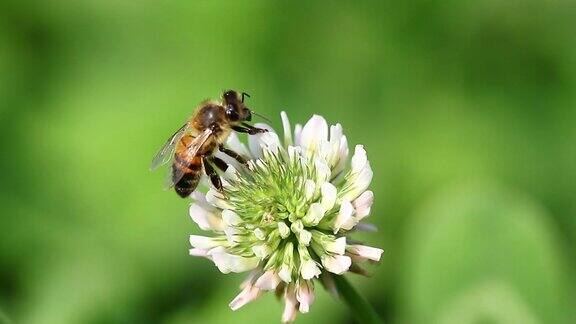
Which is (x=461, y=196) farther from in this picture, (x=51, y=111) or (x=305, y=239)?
(x=51, y=111)

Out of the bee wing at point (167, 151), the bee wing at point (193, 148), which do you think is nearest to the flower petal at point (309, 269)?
the bee wing at point (193, 148)

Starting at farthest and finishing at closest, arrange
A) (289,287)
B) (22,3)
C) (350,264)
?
(22,3), (289,287), (350,264)

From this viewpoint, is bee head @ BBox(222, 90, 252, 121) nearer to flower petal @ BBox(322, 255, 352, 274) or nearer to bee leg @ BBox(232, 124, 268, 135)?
bee leg @ BBox(232, 124, 268, 135)

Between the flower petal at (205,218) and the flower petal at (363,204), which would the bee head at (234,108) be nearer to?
the flower petal at (205,218)

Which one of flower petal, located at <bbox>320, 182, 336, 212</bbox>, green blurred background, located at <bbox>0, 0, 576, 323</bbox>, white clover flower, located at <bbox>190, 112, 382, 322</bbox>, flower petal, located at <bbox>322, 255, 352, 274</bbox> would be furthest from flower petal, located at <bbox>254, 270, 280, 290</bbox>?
green blurred background, located at <bbox>0, 0, 576, 323</bbox>

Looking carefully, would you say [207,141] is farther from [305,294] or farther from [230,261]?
[305,294]

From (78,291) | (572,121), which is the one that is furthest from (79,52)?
(572,121)

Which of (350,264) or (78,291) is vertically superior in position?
(350,264)

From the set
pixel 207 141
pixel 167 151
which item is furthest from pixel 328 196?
pixel 167 151
